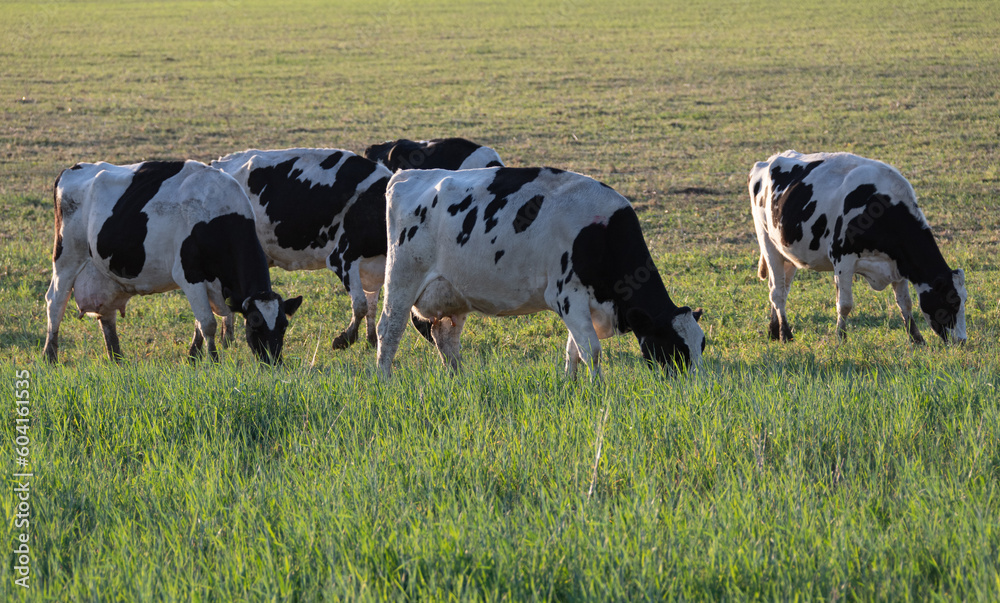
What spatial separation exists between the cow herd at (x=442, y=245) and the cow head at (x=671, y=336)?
0.04 feet

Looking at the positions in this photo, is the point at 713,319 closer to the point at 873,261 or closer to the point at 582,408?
the point at 873,261

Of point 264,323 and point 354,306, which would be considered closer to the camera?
point 264,323

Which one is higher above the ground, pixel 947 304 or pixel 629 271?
pixel 629 271

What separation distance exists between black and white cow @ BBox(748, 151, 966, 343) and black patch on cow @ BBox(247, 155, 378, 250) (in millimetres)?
4629

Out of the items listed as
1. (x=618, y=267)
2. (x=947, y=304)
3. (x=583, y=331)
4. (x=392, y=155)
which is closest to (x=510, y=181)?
(x=618, y=267)

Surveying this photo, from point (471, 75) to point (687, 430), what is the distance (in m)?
33.0

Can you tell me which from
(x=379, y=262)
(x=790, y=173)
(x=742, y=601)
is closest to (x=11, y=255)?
(x=379, y=262)

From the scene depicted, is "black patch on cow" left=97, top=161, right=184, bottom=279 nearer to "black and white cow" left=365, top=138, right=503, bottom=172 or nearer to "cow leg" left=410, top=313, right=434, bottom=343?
"cow leg" left=410, top=313, right=434, bottom=343

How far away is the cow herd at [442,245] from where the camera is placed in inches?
277

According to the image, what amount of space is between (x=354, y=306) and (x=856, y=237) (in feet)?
17.8

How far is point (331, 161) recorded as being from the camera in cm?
1109

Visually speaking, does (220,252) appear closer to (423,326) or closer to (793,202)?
(423,326)

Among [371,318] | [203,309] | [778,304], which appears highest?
[203,309]

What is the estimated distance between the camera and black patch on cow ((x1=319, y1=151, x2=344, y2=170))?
36.2 ft
